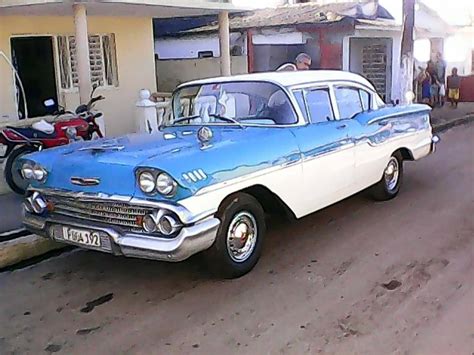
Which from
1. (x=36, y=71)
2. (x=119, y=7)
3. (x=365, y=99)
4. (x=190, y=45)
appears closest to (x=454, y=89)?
(x=190, y=45)

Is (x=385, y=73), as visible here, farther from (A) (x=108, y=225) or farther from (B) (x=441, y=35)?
(A) (x=108, y=225)

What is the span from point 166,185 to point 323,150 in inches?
79.1

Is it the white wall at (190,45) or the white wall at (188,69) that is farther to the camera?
the white wall at (190,45)

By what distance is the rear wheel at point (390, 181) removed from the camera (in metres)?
7.61

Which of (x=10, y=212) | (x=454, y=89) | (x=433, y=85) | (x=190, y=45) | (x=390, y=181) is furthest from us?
(x=454, y=89)

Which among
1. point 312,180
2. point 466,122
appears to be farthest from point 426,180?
point 466,122

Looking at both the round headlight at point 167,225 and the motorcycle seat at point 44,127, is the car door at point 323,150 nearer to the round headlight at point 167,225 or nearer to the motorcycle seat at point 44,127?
the round headlight at point 167,225

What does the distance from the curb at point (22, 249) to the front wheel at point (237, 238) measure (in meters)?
1.94

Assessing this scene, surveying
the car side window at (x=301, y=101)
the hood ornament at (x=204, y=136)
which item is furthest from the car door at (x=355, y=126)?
the hood ornament at (x=204, y=136)

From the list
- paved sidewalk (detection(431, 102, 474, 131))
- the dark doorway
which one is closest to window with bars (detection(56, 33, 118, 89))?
the dark doorway

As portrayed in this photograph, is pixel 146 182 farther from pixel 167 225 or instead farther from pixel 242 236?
pixel 242 236

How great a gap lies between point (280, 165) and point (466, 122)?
12715 mm

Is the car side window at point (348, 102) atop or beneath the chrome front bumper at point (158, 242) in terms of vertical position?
atop

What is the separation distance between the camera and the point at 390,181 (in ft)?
25.6
